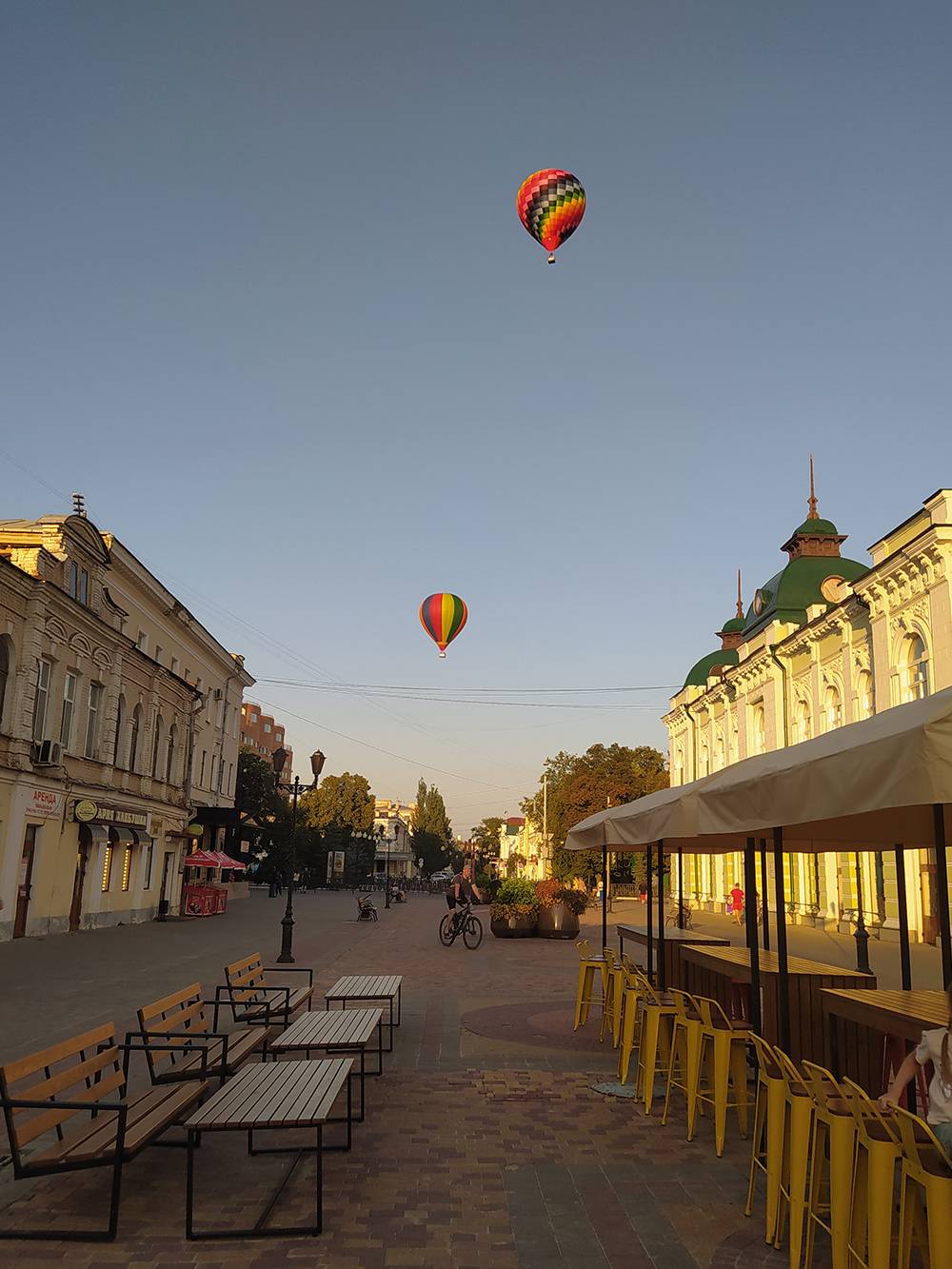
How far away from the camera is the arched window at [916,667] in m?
26.4

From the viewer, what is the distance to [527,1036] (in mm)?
10828

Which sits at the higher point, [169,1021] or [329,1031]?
[169,1021]

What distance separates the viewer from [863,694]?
30828 mm

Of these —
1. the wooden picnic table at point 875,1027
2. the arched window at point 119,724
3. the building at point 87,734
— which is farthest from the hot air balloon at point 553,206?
the arched window at point 119,724

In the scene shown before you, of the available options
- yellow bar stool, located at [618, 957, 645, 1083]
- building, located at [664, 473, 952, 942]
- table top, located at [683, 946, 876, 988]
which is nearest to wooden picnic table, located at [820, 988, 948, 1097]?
table top, located at [683, 946, 876, 988]

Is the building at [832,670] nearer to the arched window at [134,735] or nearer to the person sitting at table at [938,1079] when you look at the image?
the person sitting at table at [938,1079]

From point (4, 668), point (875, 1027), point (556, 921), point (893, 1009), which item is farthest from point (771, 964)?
point (4, 668)

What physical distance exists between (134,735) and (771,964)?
26278 millimetres

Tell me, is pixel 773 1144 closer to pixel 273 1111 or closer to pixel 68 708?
pixel 273 1111

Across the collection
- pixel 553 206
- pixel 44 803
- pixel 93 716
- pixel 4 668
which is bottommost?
pixel 44 803

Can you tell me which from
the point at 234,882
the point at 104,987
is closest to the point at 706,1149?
the point at 104,987

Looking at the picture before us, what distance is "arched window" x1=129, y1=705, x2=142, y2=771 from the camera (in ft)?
102

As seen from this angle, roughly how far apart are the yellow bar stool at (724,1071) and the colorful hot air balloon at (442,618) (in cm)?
1992

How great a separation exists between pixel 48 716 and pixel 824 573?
31.1 m
